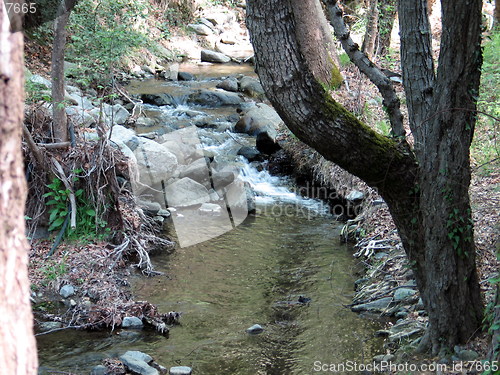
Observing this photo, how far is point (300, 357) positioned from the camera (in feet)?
16.6

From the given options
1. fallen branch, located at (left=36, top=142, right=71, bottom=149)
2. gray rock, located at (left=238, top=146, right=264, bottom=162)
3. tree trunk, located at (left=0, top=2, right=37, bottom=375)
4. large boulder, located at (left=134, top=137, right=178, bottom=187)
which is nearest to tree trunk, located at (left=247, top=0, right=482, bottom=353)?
tree trunk, located at (left=0, top=2, right=37, bottom=375)

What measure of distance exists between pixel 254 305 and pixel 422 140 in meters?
3.01

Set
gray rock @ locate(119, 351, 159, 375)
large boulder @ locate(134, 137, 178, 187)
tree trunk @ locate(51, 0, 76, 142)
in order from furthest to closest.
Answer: large boulder @ locate(134, 137, 178, 187)
tree trunk @ locate(51, 0, 76, 142)
gray rock @ locate(119, 351, 159, 375)

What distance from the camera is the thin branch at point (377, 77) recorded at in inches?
163

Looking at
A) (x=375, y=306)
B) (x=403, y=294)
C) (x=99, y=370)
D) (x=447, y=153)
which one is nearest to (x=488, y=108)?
(x=403, y=294)

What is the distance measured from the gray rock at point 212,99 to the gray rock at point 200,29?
25.9ft

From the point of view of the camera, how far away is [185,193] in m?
9.49

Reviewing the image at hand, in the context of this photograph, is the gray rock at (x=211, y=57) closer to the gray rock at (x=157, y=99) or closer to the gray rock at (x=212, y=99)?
the gray rock at (x=212, y=99)

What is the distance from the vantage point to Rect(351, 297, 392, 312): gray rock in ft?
18.8

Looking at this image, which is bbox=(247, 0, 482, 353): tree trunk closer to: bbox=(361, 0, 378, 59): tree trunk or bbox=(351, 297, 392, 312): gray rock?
bbox=(351, 297, 392, 312): gray rock

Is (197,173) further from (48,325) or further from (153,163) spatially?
(48,325)

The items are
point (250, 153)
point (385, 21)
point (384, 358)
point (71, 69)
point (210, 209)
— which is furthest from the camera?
point (385, 21)

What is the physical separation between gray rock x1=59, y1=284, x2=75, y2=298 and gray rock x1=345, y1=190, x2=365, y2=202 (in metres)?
4.37

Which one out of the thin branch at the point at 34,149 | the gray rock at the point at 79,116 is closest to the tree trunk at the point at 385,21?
the gray rock at the point at 79,116
